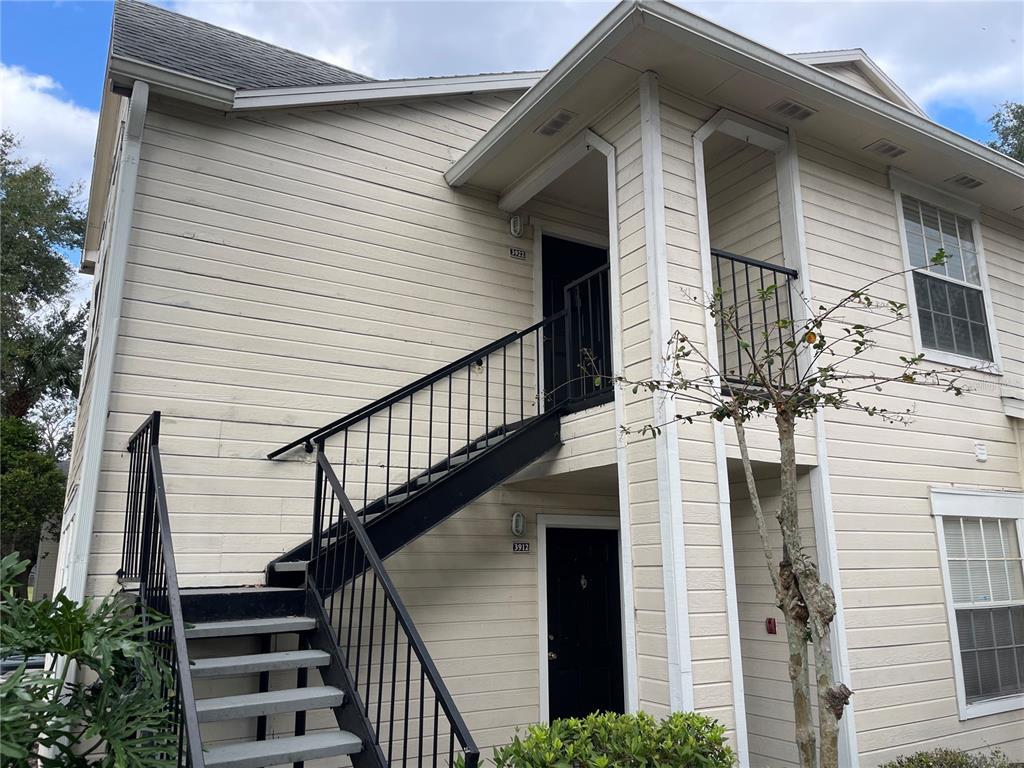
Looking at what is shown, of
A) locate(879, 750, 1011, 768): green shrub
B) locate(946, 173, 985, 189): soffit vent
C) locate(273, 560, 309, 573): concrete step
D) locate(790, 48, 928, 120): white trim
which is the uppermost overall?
locate(790, 48, 928, 120): white trim

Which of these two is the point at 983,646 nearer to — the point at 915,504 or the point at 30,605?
the point at 915,504

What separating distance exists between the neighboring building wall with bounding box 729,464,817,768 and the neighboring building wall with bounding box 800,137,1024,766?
41 centimetres

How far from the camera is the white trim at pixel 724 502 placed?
12.7 feet

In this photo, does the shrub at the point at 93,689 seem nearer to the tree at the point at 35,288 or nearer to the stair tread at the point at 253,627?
the stair tread at the point at 253,627

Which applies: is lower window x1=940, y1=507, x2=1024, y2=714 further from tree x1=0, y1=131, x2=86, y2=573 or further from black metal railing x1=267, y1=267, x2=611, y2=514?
tree x1=0, y1=131, x2=86, y2=573

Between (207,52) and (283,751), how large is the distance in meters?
5.33

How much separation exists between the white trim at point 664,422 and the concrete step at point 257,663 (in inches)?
73.6

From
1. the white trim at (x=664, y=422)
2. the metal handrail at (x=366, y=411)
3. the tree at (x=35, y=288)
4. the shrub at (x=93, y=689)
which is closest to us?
the shrub at (x=93, y=689)

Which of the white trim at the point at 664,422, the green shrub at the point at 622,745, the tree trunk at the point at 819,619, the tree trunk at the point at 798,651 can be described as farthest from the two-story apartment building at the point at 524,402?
the tree trunk at the point at 819,619

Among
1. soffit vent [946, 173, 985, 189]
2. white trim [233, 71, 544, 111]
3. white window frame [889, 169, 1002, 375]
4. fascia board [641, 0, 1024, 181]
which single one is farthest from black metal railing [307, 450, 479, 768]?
soffit vent [946, 173, 985, 189]

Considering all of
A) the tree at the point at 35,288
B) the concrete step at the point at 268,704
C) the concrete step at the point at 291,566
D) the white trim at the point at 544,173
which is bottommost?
the concrete step at the point at 268,704

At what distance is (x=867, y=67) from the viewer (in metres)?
6.87

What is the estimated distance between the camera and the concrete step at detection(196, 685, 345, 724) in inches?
123

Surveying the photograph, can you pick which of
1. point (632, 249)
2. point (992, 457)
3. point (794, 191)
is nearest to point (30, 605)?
point (632, 249)
